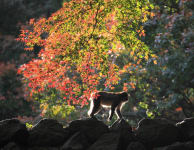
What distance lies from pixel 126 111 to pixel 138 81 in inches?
152

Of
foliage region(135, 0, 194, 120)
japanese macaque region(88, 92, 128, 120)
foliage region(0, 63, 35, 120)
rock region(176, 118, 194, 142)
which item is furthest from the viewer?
foliage region(0, 63, 35, 120)

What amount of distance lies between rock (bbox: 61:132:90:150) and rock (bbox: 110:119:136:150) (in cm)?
93

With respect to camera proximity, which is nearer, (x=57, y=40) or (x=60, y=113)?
(x=57, y=40)

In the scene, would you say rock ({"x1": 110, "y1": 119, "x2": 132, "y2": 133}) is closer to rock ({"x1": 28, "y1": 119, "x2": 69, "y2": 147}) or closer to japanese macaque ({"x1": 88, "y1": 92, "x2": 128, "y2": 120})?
japanese macaque ({"x1": 88, "y1": 92, "x2": 128, "y2": 120})

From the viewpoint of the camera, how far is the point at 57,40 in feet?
26.3

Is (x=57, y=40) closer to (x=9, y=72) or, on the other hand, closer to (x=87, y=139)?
(x=87, y=139)

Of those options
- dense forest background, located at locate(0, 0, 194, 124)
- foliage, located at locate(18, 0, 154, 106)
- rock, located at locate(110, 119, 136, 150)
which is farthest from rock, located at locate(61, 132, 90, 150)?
dense forest background, located at locate(0, 0, 194, 124)

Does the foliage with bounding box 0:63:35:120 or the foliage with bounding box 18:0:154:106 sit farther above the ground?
the foliage with bounding box 18:0:154:106

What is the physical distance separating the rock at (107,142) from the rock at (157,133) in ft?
3.05

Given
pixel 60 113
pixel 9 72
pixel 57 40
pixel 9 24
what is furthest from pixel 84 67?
pixel 9 24

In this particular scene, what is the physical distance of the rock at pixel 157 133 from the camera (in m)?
7.52

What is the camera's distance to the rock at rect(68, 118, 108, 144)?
24.8ft

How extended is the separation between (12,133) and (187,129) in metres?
5.13

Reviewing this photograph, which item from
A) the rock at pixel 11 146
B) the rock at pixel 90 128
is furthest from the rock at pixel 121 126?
the rock at pixel 11 146
